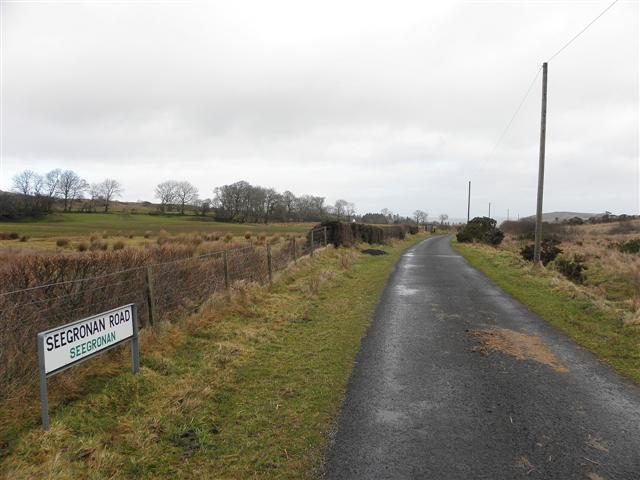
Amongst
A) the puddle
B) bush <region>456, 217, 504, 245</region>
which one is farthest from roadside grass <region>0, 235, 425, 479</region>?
bush <region>456, 217, 504, 245</region>

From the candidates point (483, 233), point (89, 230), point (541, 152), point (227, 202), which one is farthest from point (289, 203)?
point (541, 152)

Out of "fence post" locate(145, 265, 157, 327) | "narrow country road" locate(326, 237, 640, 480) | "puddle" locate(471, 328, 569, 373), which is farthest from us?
"fence post" locate(145, 265, 157, 327)

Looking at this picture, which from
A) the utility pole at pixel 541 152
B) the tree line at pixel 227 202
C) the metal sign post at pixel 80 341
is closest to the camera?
the metal sign post at pixel 80 341

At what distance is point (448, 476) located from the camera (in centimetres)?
328

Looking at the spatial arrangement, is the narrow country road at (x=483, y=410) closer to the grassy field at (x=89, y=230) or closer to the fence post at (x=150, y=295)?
the fence post at (x=150, y=295)

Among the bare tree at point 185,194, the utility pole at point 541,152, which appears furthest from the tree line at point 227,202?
the utility pole at point 541,152

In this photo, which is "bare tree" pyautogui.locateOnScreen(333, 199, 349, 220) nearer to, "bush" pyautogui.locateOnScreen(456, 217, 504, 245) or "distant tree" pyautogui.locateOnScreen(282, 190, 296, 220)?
"distant tree" pyautogui.locateOnScreen(282, 190, 296, 220)

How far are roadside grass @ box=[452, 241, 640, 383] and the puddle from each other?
762 mm

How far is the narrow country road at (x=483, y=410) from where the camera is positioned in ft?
11.3

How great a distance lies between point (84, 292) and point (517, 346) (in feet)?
24.0

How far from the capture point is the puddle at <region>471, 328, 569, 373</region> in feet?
20.3

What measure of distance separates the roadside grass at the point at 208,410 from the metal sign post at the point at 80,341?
41 centimetres

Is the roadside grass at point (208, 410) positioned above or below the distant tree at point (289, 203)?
below

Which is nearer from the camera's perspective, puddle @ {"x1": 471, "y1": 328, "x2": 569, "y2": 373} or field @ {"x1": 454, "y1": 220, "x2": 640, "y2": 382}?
puddle @ {"x1": 471, "y1": 328, "x2": 569, "y2": 373}
